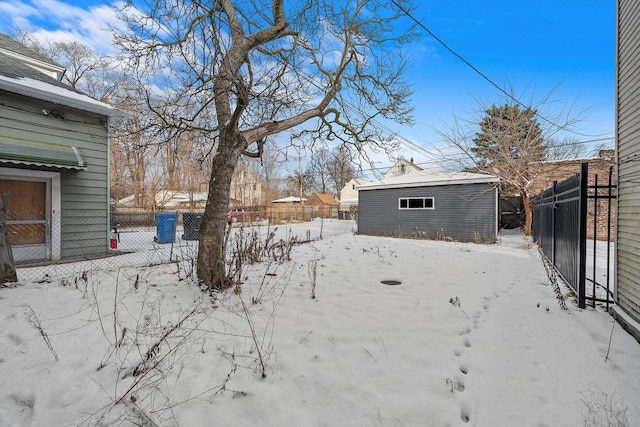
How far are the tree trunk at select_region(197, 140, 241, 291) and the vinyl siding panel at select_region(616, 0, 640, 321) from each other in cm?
464

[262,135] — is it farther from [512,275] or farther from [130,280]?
[512,275]

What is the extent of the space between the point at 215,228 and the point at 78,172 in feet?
16.2

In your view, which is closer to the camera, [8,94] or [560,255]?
[560,255]

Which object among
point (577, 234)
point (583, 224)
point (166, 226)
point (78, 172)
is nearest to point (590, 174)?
point (577, 234)

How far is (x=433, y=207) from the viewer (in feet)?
41.4

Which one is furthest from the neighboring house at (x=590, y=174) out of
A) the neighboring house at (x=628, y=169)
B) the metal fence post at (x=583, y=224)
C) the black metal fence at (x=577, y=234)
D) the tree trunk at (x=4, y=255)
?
the tree trunk at (x=4, y=255)

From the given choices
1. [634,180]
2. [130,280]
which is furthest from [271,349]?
[634,180]

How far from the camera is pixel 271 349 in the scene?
2.48 m

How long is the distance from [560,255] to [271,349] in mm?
5158

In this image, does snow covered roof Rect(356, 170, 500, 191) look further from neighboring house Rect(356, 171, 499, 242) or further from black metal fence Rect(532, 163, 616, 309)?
black metal fence Rect(532, 163, 616, 309)

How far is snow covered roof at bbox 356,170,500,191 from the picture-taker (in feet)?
37.3

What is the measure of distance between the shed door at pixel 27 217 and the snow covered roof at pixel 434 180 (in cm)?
1183

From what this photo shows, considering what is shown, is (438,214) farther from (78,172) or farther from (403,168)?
(403,168)

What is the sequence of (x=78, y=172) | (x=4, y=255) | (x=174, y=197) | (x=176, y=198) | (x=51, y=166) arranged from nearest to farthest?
(x=4, y=255) < (x=51, y=166) < (x=78, y=172) < (x=174, y=197) < (x=176, y=198)
